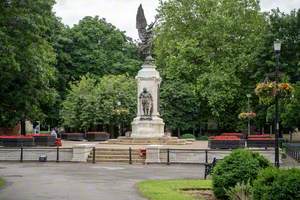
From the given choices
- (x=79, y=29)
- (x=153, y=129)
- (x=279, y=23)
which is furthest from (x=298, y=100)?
(x=79, y=29)

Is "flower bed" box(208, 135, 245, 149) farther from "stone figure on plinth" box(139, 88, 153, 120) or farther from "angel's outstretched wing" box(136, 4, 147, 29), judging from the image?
"angel's outstretched wing" box(136, 4, 147, 29)

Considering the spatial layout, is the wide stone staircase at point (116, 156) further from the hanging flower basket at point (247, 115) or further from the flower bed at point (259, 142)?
the hanging flower basket at point (247, 115)

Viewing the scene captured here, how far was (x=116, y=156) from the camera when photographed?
33.8 m

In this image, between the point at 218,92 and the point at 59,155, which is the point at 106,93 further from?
the point at 59,155

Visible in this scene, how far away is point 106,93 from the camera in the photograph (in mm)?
65250

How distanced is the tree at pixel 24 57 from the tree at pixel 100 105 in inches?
676

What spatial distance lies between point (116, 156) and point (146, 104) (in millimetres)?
12590

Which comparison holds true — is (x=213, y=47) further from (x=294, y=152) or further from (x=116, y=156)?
(x=116, y=156)

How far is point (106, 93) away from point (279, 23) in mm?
19746

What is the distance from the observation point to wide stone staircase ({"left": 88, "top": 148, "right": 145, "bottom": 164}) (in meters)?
33.1

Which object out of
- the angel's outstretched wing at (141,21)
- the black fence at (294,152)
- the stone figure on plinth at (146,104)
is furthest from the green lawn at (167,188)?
the angel's outstretched wing at (141,21)

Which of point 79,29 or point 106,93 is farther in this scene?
point 79,29

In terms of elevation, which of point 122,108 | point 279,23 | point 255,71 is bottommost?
point 122,108

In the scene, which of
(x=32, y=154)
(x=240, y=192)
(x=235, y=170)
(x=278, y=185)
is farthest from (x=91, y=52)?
(x=278, y=185)
